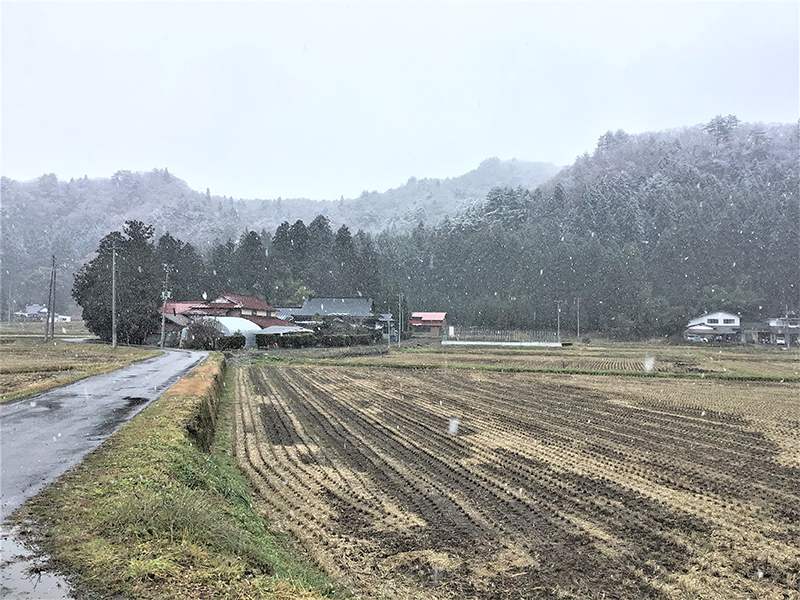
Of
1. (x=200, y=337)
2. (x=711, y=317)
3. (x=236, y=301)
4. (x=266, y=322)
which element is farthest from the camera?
(x=711, y=317)

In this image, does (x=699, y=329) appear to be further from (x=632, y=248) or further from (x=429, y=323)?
(x=429, y=323)

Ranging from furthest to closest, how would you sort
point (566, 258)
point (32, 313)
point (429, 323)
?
1. point (32, 313)
2. point (429, 323)
3. point (566, 258)

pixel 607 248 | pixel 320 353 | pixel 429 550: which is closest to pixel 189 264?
pixel 320 353

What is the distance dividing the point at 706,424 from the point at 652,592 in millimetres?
12105

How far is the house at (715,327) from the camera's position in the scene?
7369 cm

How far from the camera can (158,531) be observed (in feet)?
17.1

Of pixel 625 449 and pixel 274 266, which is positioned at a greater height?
pixel 274 266

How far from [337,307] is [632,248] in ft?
166

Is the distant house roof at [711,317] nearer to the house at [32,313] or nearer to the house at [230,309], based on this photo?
the house at [230,309]

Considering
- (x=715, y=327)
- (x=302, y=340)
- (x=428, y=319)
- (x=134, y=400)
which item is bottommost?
(x=715, y=327)

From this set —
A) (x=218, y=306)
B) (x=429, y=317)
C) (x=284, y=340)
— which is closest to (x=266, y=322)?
(x=218, y=306)

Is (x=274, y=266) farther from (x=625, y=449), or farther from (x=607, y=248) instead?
(x=625, y=449)

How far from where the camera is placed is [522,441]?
13.4 m

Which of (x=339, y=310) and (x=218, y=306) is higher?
(x=218, y=306)
